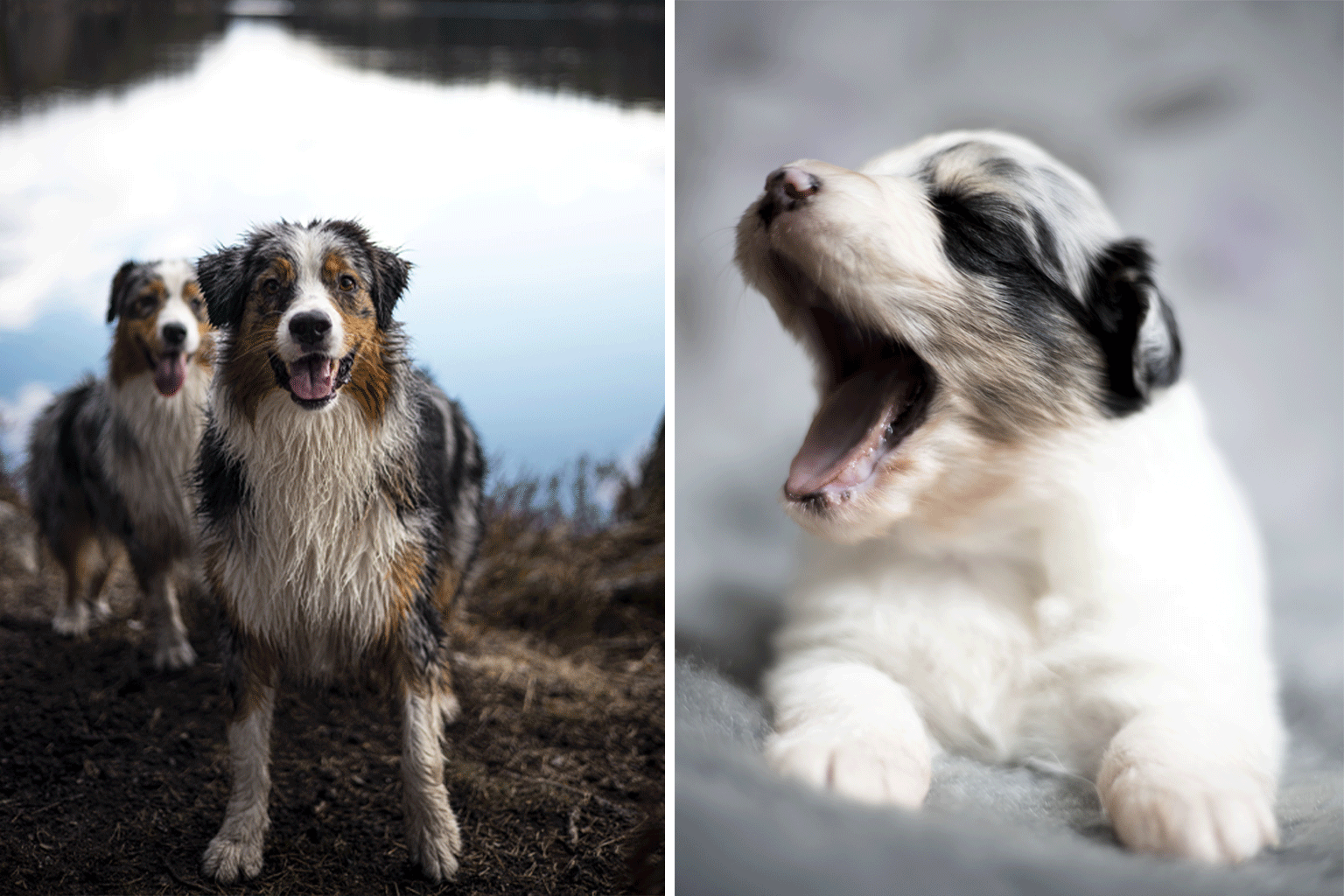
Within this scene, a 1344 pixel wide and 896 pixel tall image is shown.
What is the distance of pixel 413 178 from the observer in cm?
169

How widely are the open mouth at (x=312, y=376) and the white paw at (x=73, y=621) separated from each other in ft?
2.12

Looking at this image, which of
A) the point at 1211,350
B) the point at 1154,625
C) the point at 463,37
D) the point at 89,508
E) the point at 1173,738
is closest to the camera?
the point at 1173,738

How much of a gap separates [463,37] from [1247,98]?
144cm

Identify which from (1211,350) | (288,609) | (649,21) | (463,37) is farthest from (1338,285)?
(288,609)

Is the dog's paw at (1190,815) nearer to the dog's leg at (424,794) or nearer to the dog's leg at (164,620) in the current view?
the dog's leg at (424,794)

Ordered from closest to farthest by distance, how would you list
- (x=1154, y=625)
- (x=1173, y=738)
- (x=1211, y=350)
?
(x=1173, y=738)
(x=1154, y=625)
(x=1211, y=350)

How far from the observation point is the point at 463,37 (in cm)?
178

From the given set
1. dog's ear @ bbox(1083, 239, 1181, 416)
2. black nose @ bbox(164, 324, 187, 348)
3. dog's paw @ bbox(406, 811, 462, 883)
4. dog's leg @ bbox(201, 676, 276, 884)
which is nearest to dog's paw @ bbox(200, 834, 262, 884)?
dog's leg @ bbox(201, 676, 276, 884)

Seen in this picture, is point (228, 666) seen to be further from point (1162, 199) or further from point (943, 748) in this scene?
point (1162, 199)

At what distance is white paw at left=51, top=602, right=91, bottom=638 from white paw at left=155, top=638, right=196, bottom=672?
177mm

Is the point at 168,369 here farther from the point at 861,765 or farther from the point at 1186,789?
the point at 1186,789

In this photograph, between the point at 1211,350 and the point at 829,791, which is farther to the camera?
the point at 1211,350

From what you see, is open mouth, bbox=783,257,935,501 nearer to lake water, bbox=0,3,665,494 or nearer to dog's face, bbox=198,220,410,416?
lake water, bbox=0,3,665,494

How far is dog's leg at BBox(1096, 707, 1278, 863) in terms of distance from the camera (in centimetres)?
117
